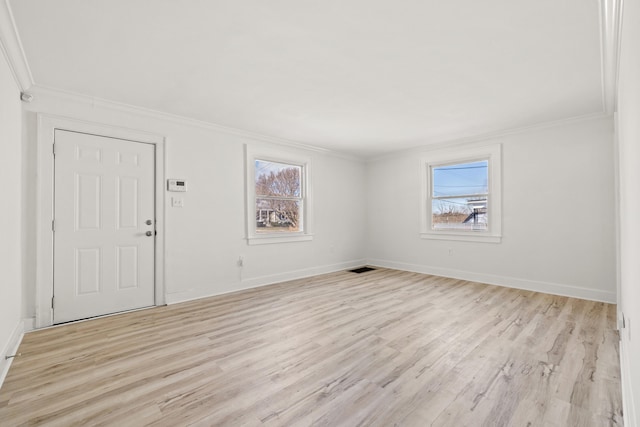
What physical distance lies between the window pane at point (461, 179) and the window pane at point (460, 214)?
0.44 ft

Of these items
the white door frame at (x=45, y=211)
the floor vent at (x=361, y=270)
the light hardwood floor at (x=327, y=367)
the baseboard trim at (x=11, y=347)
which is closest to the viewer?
the light hardwood floor at (x=327, y=367)

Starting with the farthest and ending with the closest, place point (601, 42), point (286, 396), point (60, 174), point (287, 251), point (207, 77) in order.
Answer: point (287, 251), point (60, 174), point (207, 77), point (601, 42), point (286, 396)

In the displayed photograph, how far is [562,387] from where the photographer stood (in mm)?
1934

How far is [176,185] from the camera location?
3932 millimetres

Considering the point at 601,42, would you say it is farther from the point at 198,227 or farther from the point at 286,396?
the point at 198,227

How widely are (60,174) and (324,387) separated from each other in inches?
135

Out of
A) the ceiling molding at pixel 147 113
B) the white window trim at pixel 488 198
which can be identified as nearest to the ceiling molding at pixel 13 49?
the ceiling molding at pixel 147 113

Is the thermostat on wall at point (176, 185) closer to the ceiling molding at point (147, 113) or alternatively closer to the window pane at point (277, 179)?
the ceiling molding at point (147, 113)

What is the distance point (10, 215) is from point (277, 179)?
331cm

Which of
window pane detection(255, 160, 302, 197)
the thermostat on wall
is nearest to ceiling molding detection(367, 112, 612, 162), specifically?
window pane detection(255, 160, 302, 197)

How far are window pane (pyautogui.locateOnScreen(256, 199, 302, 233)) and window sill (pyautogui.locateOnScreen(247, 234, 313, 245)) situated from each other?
0.14 metres

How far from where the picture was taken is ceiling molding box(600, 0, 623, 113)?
1.85 metres

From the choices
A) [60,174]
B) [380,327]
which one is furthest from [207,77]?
[380,327]

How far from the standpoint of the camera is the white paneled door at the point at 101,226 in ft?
10.5
